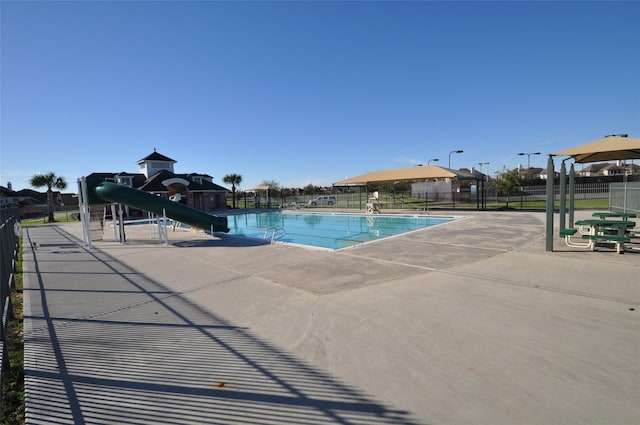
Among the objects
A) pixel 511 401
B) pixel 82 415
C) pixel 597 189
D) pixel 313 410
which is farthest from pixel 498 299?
pixel 597 189

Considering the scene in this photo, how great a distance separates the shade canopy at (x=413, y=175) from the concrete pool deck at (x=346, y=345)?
54.1 feet

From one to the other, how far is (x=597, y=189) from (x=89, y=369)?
146 ft

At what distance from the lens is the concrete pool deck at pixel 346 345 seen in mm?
2598

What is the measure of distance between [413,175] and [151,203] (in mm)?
19561

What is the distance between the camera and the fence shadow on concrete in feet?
8.50

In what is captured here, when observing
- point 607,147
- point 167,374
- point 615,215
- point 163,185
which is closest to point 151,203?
point 167,374

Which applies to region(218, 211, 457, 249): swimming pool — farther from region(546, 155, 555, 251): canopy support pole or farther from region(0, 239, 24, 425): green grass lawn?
region(0, 239, 24, 425): green grass lawn

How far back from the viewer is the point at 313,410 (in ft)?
8.48

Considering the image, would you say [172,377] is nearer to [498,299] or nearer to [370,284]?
[370,284]

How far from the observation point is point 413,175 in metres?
25.3

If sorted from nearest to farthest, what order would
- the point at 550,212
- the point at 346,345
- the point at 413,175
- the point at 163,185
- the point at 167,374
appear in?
→ 1. the point at 167,374
2. the point at 346,345
3. the point at 550,212
4. the point at 413,175
5. the point at 163,185

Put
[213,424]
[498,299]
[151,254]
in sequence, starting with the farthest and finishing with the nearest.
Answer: [151,254], [498,299], [213,424]

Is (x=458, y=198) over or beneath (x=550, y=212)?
over

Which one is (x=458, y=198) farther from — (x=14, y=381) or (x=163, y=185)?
(x=14, y=381)
